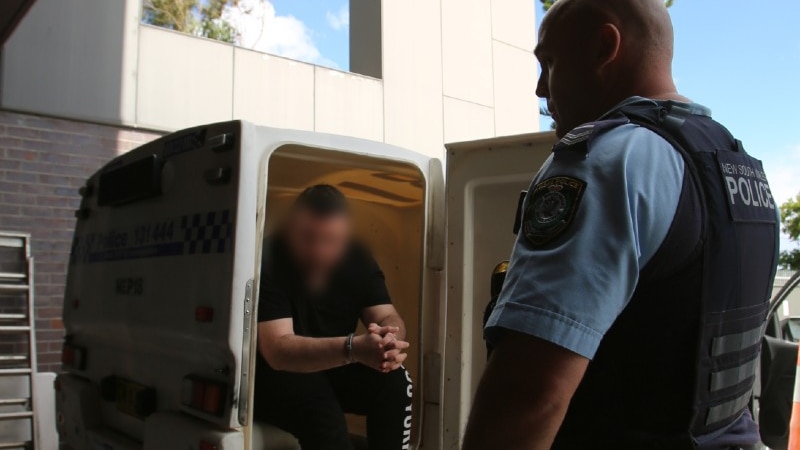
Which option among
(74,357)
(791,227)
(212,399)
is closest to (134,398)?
(212,399)

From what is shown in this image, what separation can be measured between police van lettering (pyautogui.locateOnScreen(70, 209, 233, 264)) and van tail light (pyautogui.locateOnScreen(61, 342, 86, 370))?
1.50 feet

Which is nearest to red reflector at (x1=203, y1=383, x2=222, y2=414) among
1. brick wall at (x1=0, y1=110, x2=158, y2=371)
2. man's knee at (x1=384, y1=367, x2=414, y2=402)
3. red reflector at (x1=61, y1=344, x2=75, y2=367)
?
man's knee at (x1=384, y1=367, x2=414, y2=402)

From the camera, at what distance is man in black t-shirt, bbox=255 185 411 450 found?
292 centimetres

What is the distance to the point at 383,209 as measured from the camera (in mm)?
4070

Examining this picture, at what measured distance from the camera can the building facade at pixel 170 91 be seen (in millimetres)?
5445

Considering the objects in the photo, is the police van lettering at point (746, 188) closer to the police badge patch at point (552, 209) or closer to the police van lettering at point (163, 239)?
the police badge patch at point (552, 209)

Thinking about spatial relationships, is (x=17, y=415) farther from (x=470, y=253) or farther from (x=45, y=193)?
(x=470, y=253)

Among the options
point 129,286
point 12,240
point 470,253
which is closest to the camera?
point 470,253

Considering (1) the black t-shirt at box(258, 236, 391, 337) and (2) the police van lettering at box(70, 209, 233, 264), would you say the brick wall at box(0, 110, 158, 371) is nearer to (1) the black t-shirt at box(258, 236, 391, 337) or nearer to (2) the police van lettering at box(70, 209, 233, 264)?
(2) the police van lettering at box(70, 209, 233, 264)

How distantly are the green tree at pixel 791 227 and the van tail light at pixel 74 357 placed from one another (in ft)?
75.7

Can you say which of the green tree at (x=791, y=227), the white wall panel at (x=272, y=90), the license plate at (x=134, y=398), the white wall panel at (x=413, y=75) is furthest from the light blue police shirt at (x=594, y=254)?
the green tree at (x=791, y=227)

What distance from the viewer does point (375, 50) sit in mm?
7547

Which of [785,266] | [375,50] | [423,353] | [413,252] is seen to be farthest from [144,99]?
[785,266]

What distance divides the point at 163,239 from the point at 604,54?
2342 mm
